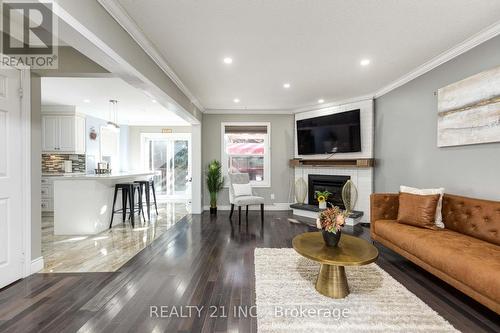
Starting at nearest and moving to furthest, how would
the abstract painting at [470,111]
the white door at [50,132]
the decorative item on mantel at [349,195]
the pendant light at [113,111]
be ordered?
the abstract painting at [470,111] < the decorative item on mantel at [349,195] < the pendant light at [113,111] < the white door at [50,132]

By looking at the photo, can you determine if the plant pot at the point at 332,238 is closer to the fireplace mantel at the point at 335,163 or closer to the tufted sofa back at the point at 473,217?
the tufted sofa back at the point at 473,217

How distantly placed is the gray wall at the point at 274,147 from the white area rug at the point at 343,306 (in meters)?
3.42

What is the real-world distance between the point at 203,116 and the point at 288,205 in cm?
328

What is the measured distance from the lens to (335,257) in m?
1.86

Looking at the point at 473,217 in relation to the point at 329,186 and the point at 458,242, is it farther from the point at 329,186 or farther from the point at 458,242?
the point at 329,186

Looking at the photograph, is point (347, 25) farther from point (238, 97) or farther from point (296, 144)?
point (296, 144)

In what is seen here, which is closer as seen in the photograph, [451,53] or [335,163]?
[451,53]

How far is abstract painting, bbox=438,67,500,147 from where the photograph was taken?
93.4 inches

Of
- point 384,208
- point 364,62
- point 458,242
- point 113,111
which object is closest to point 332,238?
point 458,242

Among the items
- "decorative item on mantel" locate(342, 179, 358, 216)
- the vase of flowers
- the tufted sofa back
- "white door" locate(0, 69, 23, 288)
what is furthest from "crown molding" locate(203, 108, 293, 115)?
the vase of flowers

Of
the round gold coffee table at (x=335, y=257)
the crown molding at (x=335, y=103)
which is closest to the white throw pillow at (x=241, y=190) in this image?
the crown molding at (x=335, y=103)

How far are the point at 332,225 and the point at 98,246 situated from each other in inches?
133

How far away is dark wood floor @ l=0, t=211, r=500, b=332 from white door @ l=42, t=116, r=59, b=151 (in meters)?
4.64

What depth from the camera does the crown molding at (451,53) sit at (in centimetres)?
239
